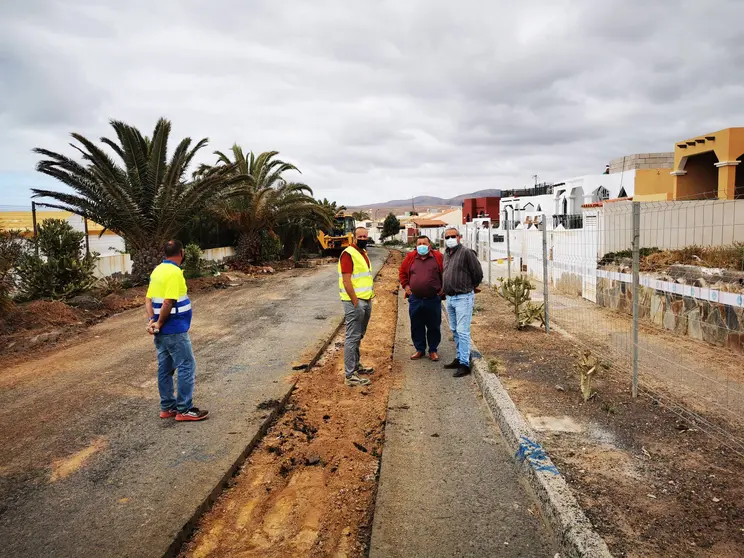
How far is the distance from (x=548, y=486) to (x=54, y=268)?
40.3 feet

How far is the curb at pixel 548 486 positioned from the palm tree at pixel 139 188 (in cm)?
1307

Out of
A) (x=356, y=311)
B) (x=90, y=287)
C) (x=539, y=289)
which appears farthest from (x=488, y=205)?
(x=356, y=311)

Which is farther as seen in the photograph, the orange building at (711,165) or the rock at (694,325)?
the orange building at (711,165)

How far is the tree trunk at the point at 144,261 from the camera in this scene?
16.2 meters

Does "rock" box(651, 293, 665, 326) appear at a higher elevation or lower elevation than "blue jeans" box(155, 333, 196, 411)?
lower

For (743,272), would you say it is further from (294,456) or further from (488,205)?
(488,205)

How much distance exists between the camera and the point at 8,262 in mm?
11070

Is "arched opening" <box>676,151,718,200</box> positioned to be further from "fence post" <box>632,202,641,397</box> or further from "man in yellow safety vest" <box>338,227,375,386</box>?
"man in yellow safety vest" <box>338,227,375,386</box>

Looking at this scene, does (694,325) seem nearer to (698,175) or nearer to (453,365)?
(453,365)

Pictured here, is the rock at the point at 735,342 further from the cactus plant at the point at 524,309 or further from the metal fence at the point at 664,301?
the cactus plant at the point at 524,309

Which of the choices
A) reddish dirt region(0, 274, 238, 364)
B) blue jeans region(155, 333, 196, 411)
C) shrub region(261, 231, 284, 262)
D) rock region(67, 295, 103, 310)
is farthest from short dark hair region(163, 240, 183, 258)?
shrub region(261, 231, 284, 262)

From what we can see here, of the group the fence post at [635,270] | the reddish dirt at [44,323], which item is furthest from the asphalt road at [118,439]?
the fence post at [635,270]

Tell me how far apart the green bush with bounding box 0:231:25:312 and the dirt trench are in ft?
24.8

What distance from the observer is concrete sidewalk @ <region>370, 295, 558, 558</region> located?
10.2 feet
